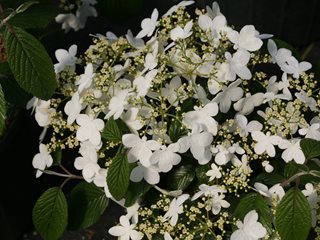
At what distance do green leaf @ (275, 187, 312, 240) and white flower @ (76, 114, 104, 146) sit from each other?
30 cm

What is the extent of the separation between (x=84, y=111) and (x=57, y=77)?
0.09 metres

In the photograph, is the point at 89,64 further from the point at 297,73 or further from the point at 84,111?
the point at 297,73

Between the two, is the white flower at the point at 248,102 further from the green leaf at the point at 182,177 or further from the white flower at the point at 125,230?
the white flower at the point at 125,230

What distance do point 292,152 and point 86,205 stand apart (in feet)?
1.23

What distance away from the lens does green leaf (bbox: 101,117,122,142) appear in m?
0.89

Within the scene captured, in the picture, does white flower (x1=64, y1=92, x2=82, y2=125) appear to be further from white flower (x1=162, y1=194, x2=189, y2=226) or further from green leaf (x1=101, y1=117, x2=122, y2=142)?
white flower (x1=162, y1=194, x2=189, y2=226)

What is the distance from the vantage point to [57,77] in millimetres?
1019

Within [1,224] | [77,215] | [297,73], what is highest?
[297,73]

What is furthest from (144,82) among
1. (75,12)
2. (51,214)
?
(75,12)

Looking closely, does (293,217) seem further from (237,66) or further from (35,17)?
(35,17)

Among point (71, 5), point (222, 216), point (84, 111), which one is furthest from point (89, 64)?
point (71, 5)

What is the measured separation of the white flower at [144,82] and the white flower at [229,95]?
11cm

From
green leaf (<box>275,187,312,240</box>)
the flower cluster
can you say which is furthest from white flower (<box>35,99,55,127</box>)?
the flower cluster

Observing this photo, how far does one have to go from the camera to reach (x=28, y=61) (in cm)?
96
